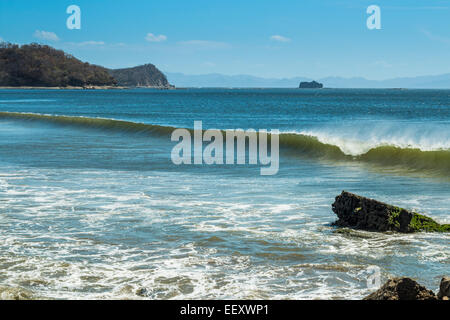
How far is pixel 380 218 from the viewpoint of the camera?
9.20 meters

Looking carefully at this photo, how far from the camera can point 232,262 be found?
24.9 ft

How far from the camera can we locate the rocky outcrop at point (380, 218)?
9094mm

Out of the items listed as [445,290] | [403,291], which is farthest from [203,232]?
[445,290]

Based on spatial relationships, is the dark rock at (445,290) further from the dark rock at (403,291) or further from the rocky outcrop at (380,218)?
the rocky outcrop at (380,218)

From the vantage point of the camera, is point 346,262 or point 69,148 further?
point 69,148

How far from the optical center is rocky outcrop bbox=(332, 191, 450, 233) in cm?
909

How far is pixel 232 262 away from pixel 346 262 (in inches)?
59.4

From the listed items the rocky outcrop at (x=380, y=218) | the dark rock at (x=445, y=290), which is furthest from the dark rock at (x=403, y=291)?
the rocky outcrop at (x=380, y=218)

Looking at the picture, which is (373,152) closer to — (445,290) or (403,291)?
(445,290)

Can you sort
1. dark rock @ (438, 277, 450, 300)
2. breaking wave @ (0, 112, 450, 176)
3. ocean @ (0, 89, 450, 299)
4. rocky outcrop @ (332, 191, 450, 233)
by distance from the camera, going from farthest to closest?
breaking wave @ (0, 112, 450, 176) < rocky outcrop @ (332, 191, 450, 233) < ocean @ (0, 89, 450, 299) < dark rock @ (438, 277, 450, 300)

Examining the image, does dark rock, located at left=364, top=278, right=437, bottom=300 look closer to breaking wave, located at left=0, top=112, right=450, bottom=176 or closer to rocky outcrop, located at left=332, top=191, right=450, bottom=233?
rocky outcrop, located at left=332, top=191, right=450, bottom=233

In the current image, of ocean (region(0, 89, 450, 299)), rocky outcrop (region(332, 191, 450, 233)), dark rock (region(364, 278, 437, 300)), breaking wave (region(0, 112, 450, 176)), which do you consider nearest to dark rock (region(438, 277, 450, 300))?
dark rock (region(364, 278, 437, 300))

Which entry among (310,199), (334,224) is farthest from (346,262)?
(310,199)
